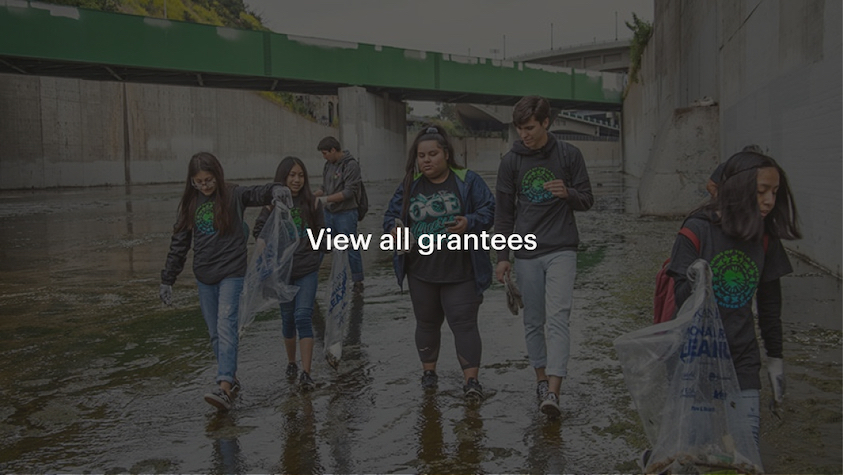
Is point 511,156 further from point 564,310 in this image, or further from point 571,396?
point 571,396

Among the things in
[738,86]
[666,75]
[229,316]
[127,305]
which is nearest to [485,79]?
[666,75]

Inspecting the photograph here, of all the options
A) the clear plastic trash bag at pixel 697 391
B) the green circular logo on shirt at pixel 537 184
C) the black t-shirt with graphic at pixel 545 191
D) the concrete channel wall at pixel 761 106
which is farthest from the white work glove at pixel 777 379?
the concrete channel wall at pixel 761 106

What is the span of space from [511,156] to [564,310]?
0.95 m

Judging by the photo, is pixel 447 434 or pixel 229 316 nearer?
pixel 447 434

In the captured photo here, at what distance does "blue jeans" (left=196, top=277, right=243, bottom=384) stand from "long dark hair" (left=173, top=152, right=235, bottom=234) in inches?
14.1

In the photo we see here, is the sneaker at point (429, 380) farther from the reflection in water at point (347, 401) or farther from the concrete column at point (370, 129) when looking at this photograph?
the concrete column at point (370, 129)

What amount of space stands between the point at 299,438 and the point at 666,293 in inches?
79.2

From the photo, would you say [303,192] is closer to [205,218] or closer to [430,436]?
[205,218]

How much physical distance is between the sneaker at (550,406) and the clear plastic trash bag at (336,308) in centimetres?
149

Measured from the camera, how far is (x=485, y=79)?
42.9m

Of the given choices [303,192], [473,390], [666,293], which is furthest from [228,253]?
[666,293]

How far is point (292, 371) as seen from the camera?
552 centimetres

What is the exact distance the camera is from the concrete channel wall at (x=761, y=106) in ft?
26.4

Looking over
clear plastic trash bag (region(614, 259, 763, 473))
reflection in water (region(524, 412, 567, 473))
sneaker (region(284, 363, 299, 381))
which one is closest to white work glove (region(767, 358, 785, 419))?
clear plastic trash bag (region(614, 259, 763, 473))
